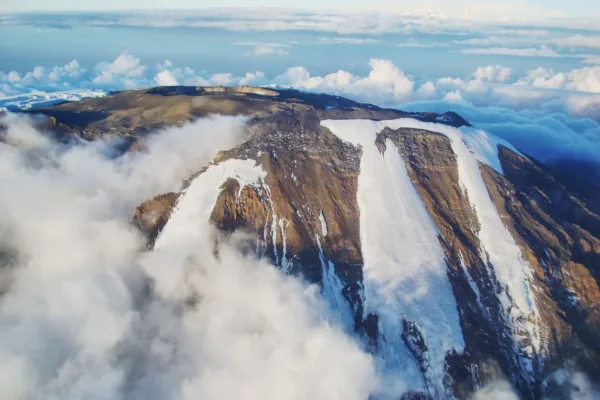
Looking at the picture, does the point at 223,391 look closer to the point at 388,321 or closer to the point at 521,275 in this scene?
the point at 388,321

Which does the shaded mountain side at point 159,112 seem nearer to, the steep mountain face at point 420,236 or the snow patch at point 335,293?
the steep mountain face at point 420,236

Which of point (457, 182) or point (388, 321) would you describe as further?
point (457, 182)

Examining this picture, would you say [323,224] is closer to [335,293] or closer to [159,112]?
[335,293]

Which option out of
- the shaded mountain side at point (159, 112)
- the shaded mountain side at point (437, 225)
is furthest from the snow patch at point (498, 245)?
the shaded mountain side at point (159, 112)

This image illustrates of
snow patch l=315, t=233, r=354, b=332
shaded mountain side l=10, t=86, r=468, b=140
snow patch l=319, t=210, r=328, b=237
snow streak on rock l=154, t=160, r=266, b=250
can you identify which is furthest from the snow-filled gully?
snow streak on rock l=154, t=160, r=266, b=250

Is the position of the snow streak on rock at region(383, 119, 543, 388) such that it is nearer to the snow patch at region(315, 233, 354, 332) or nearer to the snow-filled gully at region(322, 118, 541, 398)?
the snow-filled gully at region(322, 118, 541, 398)

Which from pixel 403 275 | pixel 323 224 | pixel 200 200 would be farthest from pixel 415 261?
pixel 200 200

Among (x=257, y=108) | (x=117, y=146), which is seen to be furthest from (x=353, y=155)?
(x=117, y=146)
